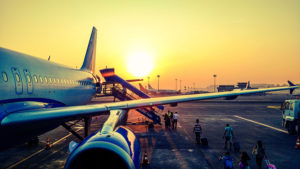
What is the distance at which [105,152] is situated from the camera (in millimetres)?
5035

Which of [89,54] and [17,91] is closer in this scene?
[17,91]

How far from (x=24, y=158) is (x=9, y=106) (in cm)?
757

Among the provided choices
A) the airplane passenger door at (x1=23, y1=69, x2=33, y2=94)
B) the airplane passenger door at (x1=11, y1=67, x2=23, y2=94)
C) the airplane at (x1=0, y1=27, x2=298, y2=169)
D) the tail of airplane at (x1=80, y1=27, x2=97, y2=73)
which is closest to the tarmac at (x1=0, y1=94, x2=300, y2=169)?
the airplane at (x1=0, y1=27, x2=298, y2=169)

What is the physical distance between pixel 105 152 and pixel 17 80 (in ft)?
13.7

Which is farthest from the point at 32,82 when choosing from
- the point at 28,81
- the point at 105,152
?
the point at 105,152

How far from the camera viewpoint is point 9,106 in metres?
5.81

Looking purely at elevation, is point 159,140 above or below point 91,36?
below

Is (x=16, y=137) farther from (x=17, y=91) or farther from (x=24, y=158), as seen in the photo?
(x=24, y=158)

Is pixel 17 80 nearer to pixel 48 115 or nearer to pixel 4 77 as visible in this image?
pixel 4 77

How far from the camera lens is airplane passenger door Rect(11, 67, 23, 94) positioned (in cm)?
644

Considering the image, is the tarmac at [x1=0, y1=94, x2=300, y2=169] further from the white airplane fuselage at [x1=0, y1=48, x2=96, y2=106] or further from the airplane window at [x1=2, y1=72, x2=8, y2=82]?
the airplane window at [x1=2, y1=72, x2=8, y2=82]

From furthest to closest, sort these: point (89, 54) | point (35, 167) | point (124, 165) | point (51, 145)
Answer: point (89, 54)
point (51, 145)
point (35, 167)
point (124, 165)

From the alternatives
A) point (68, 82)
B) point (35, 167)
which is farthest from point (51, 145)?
point (68, 82)

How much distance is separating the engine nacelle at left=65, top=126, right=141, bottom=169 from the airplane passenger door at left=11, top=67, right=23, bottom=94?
3320mm
